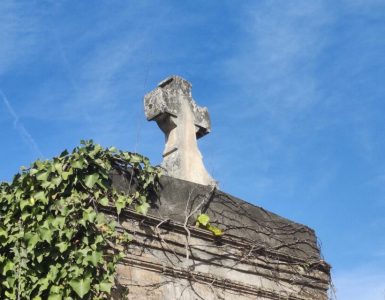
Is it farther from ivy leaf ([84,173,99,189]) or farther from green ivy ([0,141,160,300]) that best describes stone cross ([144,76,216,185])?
ivy leaf ([84,173,99,189])

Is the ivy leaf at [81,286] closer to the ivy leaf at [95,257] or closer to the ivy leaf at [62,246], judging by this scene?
the ivy leaf at [95,257]

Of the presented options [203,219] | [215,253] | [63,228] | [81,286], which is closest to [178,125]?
[203,219]

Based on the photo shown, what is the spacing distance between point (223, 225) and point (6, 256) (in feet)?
5.87

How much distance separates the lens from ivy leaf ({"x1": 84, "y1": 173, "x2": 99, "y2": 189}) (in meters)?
5.62

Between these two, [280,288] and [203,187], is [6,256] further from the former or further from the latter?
[280,288]

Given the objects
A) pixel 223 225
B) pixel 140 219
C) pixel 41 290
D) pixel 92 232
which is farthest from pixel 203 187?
pixel 41 290

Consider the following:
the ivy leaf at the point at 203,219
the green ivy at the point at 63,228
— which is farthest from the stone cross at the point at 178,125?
the green ivy at the point at 63,228

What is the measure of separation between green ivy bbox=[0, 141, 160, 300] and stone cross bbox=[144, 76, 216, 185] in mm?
1192

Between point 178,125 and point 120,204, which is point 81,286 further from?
point 178,125

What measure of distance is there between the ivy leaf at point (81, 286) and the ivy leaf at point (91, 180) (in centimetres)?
69

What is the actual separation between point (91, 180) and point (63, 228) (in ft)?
1.35

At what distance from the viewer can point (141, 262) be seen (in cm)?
570

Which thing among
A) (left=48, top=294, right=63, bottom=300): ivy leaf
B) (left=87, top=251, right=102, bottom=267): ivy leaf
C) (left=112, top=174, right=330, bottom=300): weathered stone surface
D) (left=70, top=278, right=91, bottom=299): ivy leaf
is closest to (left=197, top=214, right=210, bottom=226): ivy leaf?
(left=112, top=174, right=330, bottom=300): weathered stone surface

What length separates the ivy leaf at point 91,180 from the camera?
5625mm
